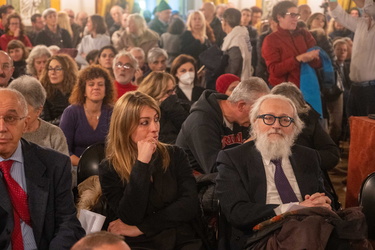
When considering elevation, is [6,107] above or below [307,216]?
above

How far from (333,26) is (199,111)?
7.65 metres

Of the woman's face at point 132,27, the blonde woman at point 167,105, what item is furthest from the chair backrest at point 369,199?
the woman's face at point 132,27

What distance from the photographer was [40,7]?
15.7 m

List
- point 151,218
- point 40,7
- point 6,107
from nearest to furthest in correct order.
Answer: point 6,107
point 151,218
point 40,7

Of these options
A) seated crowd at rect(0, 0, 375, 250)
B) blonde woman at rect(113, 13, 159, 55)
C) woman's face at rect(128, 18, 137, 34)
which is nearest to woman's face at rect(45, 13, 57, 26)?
blonde woman at rect(113, 13, 159, 55)

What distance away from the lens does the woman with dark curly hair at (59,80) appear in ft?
21.5

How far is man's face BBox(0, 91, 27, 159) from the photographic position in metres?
3.01

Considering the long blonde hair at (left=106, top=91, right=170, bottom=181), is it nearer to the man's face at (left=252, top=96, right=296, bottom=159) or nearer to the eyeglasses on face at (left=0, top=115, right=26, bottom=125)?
the man's face at (left=252, top=96, right=296, bottom=159)

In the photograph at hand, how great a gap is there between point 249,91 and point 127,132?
4.68 feet

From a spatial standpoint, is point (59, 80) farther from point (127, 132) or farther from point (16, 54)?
point (127, 132)

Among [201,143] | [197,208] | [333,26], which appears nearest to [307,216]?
[197,208]

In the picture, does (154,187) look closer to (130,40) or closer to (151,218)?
(151,218)

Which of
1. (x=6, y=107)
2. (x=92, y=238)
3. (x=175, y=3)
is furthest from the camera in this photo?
(x=175, y=3)

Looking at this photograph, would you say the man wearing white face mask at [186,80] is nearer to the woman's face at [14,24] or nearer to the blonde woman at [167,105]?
the blonde woman at [167,105]
